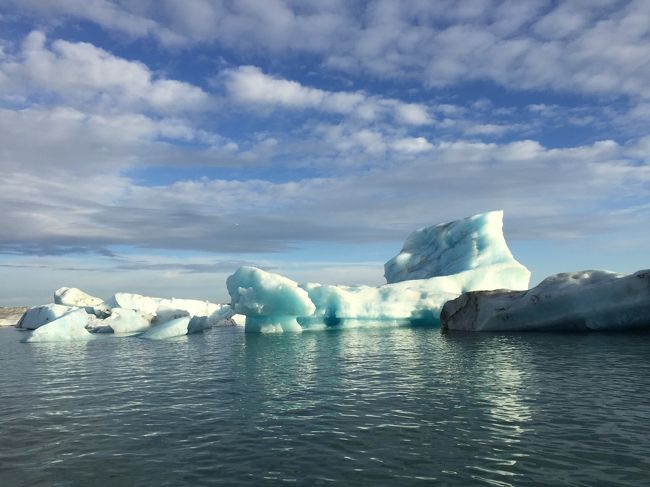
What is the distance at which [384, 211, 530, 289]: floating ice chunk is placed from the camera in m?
42.2

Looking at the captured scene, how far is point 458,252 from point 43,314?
159 feet

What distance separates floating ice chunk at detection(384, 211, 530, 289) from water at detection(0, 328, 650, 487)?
23.5 metres

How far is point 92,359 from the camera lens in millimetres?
23375

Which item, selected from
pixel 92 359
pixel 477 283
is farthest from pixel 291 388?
pixel 477 283

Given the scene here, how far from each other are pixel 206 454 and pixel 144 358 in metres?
16.4

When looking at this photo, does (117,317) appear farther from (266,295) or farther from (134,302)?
(266,295)

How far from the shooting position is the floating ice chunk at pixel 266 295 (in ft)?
110

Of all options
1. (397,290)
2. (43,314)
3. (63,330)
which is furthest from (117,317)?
(397,290)

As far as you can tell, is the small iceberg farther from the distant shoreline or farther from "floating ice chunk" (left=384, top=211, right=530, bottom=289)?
the distant shoreline

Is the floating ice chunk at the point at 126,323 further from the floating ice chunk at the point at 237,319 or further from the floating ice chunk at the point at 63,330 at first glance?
the floating ice chunk at the point at 237,319

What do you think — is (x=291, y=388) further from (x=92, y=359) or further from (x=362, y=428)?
(x=92, y=359)

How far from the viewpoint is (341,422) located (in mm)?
9922

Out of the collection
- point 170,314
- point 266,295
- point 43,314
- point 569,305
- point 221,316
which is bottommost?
point 221,316

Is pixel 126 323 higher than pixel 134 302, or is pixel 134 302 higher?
pixel 134 302
